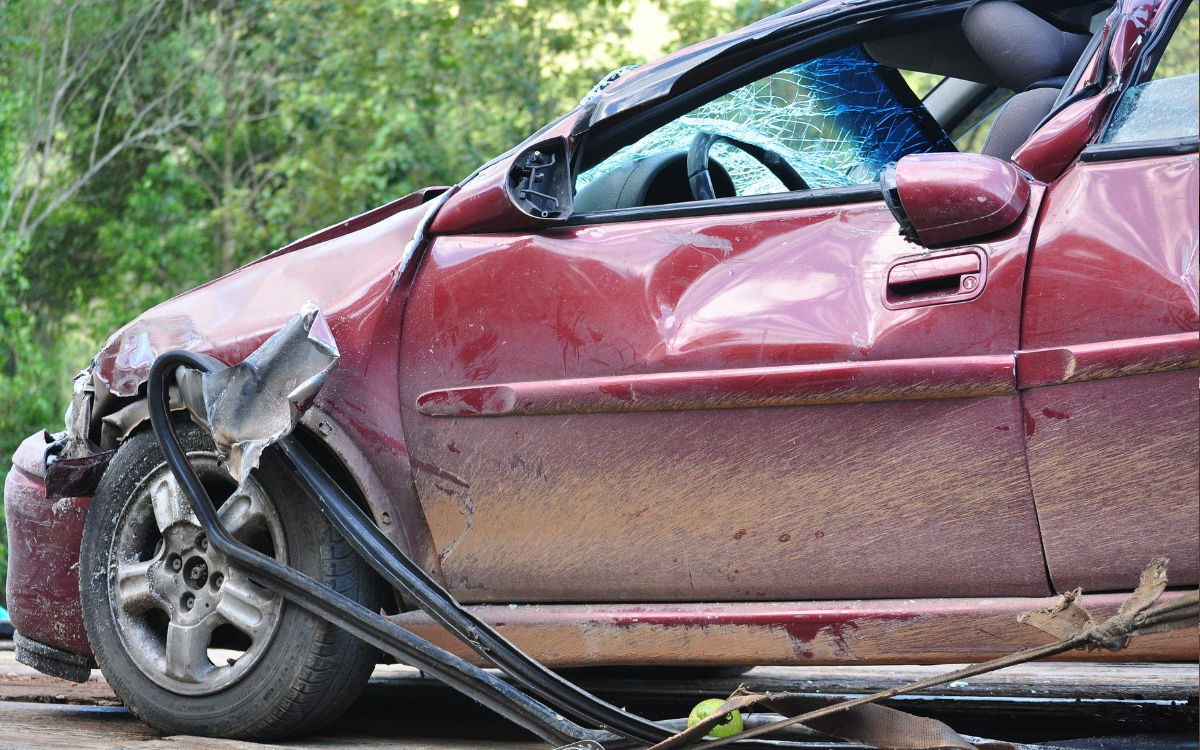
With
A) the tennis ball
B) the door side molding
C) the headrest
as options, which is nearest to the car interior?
the headrest

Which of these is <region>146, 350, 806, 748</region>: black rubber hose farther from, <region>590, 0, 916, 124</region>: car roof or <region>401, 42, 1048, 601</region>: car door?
<region>590, 0, 916, 124</region>: car roof

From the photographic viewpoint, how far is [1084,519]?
86.8 inches

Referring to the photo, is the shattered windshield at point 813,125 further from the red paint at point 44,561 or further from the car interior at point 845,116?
the red paint at point 44,561

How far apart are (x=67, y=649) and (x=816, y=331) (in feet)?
7.02

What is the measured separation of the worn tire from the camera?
275 centimetres

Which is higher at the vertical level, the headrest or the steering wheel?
the headrest

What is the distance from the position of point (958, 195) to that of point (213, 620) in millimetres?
1909

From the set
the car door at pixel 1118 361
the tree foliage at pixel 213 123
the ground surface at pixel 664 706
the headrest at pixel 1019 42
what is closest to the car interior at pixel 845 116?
the headrest at pixel 1019 42

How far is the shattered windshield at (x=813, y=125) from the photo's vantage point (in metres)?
3.01

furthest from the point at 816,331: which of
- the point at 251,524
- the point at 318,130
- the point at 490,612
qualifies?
the point at 318,130

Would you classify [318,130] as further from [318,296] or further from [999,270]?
[999,270]

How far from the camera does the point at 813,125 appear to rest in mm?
3102

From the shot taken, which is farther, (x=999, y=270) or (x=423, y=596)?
(x=423, y=596)

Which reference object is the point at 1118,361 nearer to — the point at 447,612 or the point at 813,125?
the point at 813,125
